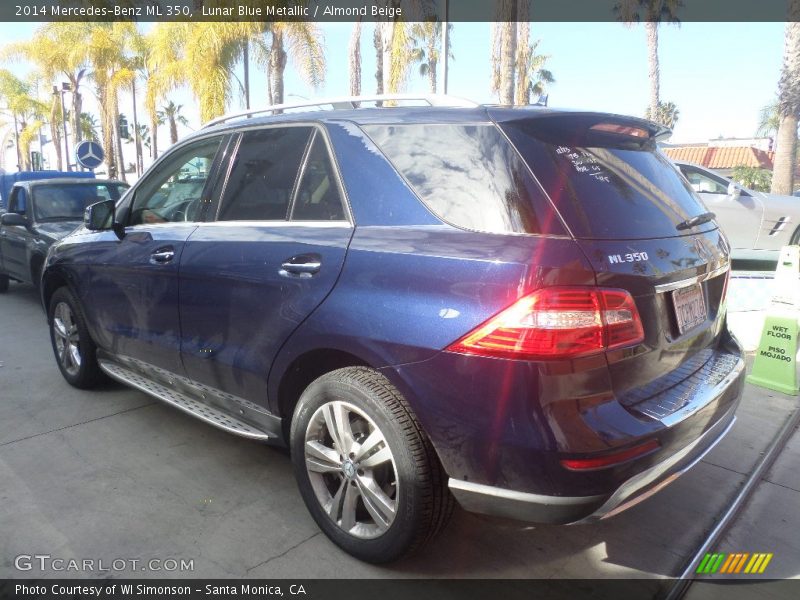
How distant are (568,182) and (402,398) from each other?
3.27 ft

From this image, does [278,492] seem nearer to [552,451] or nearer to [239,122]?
[552,451]

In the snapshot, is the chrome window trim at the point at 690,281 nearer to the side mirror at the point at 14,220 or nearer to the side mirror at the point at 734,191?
the side mirror at the point at 14,220

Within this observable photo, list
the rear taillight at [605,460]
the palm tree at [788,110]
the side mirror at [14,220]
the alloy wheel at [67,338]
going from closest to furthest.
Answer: the rear taillight at [605,460], the alloy wheel at [67,338], the side mirror at [14,220], the palm tree at [788,110]

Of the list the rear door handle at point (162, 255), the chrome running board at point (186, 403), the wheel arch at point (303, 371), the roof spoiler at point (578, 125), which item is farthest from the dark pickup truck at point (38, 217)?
the roof spoiler at point (578, 125)

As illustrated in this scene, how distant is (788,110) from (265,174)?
16005mm

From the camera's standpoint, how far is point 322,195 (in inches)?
108

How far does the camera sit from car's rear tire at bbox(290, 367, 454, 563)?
2.28 m

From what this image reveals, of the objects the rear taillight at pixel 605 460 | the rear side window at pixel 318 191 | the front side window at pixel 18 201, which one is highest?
the rear side window at pixel 318 191

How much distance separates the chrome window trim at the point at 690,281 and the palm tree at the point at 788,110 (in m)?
14.0

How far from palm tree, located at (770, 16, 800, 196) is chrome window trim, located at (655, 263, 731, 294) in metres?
14.0

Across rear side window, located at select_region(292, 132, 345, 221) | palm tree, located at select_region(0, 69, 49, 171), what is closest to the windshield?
rear side window, located at select_region(292, 132, 345, 221)

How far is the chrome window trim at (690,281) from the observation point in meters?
2.24

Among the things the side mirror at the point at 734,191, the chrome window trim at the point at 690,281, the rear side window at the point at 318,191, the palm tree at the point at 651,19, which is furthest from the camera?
the palm tree at the point at 651,19
